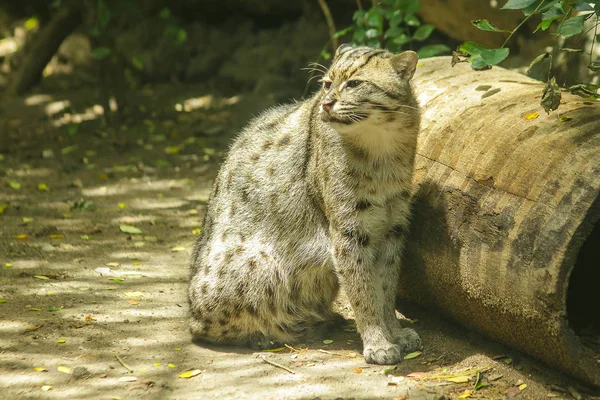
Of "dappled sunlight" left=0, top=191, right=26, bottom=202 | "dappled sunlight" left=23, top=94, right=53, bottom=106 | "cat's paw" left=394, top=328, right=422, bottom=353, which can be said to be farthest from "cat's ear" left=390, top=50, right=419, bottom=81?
"dappled sunlight" left=23, top=94, right=53, bottom=106

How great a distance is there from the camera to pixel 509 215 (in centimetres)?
425

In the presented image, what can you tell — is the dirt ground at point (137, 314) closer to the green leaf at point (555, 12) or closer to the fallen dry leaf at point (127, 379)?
the fallen dry leaf at point (127, 379)

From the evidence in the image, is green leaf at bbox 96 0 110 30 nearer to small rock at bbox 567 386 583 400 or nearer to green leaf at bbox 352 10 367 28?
green leaf at bbox 352 10 367 28

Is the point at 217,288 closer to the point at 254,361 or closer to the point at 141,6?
the point at 254,361

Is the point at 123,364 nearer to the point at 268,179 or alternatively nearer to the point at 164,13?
the point at 268,179

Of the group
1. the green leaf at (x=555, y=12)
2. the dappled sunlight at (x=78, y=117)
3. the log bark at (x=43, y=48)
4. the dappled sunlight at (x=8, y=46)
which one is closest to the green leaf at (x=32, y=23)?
the dappled sunlight at (x=8, y=46)

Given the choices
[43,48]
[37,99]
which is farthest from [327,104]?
[43,48]

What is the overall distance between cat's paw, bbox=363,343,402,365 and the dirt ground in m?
0.05

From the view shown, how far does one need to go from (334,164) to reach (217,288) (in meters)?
1.16

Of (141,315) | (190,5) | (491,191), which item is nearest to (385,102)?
(491,191)

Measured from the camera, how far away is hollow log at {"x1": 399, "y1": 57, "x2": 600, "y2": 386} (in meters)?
3.96

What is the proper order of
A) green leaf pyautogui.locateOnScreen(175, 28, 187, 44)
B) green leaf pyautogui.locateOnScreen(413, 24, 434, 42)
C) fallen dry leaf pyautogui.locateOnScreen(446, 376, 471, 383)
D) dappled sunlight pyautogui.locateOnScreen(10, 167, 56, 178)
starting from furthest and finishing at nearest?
green leaf pyautogui.locateOnScreen(175, 28, 187, 44) < dappled sunlight pyautogui.locateOnScreen(10, 167, 56, 178) < green leaf pyautogui.locateOnScreen(413, 24, 434, 42) < fallen dry leaf pyautogui.locateOnScreen(446, 376, 471, 383)

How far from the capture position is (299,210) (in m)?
5.13

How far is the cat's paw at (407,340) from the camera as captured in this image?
4898 millimetres
